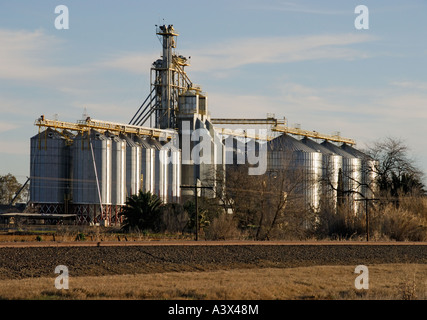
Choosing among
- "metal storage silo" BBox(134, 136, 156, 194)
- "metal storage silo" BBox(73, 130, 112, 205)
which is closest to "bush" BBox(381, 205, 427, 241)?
"metal storage silo" BBox(134, 136, 156, 194)

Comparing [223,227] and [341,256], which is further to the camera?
[223,227]

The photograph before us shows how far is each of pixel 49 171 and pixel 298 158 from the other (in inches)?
1191

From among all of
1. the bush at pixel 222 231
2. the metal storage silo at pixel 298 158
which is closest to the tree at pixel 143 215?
the bush at pixel 222 231

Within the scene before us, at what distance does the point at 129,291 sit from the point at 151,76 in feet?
228

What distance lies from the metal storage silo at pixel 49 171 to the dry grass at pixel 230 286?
Result: 152ft

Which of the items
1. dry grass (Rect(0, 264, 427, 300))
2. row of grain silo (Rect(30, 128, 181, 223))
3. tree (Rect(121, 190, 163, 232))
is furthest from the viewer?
row of grain silo (Rect(30, 128, 181, 223))

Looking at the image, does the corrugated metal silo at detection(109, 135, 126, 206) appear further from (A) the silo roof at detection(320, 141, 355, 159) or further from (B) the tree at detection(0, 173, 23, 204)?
(B) the tree at detection(0, 173, 23, 204)

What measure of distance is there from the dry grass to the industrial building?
39.7m

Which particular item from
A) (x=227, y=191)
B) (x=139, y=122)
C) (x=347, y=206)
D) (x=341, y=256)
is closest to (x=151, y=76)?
(x=139, y=122)

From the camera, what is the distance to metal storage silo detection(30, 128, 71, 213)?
76250mm

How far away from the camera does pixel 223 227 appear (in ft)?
174

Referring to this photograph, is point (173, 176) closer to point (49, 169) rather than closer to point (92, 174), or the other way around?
Result: point (92, 174)

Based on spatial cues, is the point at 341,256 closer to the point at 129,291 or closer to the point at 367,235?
the point at 367,235
